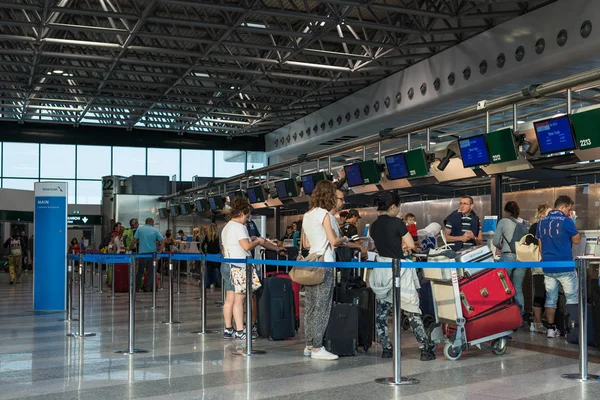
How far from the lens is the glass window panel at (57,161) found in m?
37.8

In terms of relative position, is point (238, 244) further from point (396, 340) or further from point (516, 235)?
point (516, 235)

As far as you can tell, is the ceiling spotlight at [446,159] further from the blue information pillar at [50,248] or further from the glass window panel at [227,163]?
the glass window panel at [227,163]

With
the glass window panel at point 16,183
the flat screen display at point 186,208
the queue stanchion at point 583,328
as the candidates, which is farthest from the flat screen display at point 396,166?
the glass window panel at point 16,183

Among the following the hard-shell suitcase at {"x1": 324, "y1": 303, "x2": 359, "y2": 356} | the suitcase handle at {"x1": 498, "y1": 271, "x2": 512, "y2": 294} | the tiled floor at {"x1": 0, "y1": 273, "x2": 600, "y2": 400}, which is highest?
the suitcase handle at {"x1": 498, "y1": 271, "x2": 512, "y2": 294}

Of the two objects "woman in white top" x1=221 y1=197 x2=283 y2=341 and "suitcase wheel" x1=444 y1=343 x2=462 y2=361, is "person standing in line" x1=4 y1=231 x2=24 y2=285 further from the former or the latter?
"suitcase wheel" x1=444 y1=343 x2=462 y2=361

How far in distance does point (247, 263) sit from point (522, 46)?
10479 mm

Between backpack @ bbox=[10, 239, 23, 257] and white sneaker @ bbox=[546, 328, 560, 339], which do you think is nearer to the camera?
white sneaker @ bbox=[546, 328, 560, 339]

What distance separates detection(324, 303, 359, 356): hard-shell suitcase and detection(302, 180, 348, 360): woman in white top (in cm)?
8

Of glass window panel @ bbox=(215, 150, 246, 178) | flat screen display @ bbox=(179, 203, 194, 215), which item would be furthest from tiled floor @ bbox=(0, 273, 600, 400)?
glass window panel @ bbox=(215, 150, 246, 178)

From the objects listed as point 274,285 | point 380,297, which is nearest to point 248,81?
point 274,285

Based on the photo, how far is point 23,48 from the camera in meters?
22.5

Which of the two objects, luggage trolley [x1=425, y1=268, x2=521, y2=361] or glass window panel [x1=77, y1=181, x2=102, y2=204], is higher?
glass window panel [x1=77, y1=181, x2=102, y2=204]

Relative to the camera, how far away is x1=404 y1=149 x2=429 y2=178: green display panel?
13703 mm

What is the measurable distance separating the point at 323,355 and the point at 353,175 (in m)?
9.43
